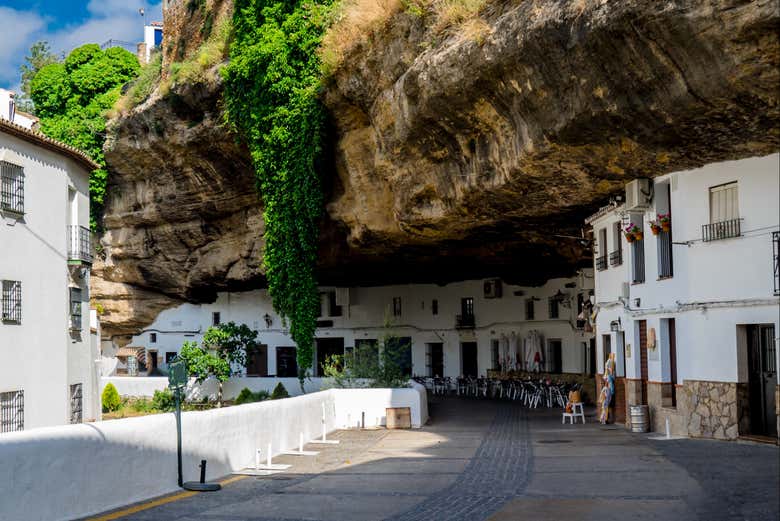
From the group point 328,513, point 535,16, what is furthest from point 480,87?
point 328,513

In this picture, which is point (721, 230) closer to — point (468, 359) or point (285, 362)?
point (468, 359)

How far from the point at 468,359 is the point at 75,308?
2002 centimetres

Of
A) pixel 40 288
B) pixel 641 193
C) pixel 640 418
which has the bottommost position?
pixel 640 418

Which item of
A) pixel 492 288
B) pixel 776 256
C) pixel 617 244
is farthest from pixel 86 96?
pixel 776 256

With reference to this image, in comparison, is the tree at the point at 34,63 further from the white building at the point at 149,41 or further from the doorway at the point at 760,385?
the doorway at the point at 760,385

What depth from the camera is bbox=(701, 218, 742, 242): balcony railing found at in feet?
52.3

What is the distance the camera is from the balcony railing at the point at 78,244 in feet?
82.8

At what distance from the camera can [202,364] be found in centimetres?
3294

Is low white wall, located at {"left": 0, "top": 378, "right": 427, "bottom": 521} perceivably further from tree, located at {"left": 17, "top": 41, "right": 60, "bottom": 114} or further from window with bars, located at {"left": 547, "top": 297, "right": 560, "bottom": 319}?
tree, located at {"left": 17, "top": 41, "right": 60, "bottom": 114}

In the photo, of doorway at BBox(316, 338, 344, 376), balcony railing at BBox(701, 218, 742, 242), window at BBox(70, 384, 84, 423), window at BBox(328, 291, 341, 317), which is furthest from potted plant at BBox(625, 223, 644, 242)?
doorway at BBox(316, 338, 344, 376)

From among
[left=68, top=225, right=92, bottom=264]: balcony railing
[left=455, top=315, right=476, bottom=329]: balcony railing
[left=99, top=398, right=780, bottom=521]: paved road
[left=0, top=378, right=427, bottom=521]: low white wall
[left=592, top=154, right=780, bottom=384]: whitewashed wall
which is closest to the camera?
[left=0, top=378, right=427, bottom=521]: low white wall

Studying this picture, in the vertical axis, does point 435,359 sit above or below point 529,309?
below

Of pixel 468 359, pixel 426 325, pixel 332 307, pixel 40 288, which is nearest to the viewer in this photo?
pixel 40 288

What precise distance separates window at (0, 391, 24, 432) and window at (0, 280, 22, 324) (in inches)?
73.1
